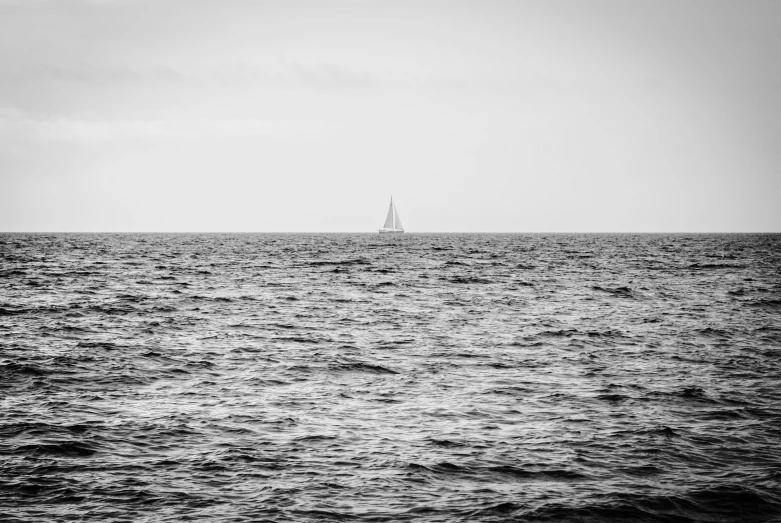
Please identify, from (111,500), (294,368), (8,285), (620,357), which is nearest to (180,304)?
(8,285)

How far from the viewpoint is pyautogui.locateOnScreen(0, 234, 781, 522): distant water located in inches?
512

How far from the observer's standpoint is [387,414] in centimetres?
1886

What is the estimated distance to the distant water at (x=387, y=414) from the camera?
13.0m

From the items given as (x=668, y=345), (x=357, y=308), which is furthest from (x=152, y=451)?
(x=357, y=308)

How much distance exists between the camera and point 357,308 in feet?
143

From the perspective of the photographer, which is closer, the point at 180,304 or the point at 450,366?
the point at 450,366

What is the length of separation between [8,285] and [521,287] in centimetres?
3975

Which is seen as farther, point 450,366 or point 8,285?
point 8,285

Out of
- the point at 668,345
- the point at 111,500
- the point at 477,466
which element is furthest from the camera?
the point at 668,345

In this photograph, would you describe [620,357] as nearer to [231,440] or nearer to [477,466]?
[477,466]

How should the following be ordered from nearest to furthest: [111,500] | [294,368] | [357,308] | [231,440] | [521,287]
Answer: [111,500]
[231,440]
[294,368]
[357,308]
[521,287]

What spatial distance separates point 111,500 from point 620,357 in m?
20.2

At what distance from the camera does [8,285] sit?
52500 mm

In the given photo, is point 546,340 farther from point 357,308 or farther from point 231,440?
point 231,440
